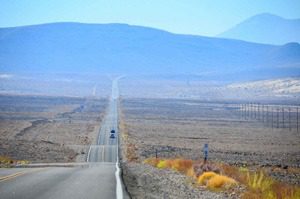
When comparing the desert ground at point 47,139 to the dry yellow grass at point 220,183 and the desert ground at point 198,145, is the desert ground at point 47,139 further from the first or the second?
the dry yellow grass at point 220,183

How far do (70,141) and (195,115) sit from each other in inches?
2235

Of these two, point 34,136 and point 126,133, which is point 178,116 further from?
point 34,136

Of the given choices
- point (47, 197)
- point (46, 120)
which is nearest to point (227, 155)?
point (47, 197)

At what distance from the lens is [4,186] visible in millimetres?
14266

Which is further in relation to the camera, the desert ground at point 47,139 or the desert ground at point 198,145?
the desert ground at point 47,139

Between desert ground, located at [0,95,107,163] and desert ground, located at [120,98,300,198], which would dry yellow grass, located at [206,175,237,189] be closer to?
desert ground, located at [120,98,300,198]

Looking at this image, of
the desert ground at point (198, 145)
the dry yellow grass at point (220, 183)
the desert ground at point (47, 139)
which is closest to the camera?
the dry yellow grass at point (220, 183)

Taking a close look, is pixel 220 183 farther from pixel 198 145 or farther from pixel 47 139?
pixel 47 139

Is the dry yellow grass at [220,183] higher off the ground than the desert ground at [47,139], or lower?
higher

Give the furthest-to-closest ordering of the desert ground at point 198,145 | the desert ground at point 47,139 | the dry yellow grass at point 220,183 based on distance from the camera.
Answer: the desert ground at point 47,139, the desert ground at point 198,145, the dry yellow grass at point 220,183

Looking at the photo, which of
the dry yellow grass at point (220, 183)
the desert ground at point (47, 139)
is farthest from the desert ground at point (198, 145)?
the desert ground at point (47, 139)

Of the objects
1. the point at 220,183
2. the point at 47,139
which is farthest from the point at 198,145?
the point at 220,183

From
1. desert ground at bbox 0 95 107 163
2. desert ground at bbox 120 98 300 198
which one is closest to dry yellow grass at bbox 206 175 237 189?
desert ground at bbox 120 98 300 198

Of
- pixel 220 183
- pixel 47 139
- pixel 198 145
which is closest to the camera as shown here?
pixel 220 183
